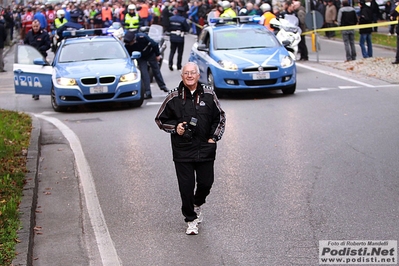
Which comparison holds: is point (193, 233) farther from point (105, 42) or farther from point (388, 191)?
point (105, 42)

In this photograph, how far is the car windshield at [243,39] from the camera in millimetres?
19281

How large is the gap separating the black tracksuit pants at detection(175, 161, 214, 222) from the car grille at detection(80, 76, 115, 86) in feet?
32.3

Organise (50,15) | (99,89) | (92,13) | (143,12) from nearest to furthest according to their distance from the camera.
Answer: (99,89) < (50,15) < (143,12) < (92,13)

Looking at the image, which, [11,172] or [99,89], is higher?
[11,172]

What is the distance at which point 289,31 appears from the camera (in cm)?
2453

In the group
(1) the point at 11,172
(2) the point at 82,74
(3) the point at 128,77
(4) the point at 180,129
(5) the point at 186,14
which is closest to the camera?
(4) the point at 180,129

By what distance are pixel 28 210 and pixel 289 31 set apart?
57.3 ft

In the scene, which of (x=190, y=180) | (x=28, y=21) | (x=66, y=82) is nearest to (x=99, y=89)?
(x=66, y=82)

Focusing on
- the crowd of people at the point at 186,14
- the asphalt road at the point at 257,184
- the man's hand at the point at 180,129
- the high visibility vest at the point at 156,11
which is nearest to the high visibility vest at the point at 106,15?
the crowd of people at the point at 186,14

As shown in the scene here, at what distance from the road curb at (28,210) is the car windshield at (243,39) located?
26.1 ft

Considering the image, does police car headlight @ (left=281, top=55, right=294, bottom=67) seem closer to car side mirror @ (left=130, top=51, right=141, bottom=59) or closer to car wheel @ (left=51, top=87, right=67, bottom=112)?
car side mirror @ (left=130, top=51, right=141, bottom=59)

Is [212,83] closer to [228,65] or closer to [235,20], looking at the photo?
[228,65]

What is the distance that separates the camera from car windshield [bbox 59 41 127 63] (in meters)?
18.2

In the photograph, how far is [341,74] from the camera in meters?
22.1
